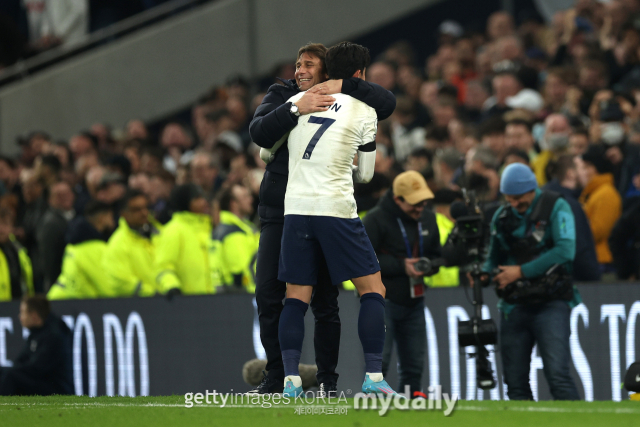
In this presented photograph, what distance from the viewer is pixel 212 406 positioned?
6.61 meters

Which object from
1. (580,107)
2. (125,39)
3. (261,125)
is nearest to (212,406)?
(261,125)

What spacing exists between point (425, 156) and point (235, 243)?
2365 mm

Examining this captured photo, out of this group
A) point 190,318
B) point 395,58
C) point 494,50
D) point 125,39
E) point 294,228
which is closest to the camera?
point 294,228

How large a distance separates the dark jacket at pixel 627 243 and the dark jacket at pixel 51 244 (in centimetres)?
616

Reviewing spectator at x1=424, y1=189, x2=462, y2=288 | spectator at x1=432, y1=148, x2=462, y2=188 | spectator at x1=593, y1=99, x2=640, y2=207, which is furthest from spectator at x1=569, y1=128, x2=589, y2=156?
spectator at x1=424, y1=189, x2=462, y2=288

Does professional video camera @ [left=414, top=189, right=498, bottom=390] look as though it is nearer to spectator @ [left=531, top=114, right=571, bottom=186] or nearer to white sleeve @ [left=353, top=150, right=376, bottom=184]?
white sleeve @ [left=353, top=150, right=376, bottom=184]

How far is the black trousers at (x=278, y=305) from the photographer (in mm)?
6855

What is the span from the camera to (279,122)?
6434mm

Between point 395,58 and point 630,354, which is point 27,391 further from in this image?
point 395,58

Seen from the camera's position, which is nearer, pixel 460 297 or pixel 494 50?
pixel 460 297

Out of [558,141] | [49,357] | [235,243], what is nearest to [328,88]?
[235,243]

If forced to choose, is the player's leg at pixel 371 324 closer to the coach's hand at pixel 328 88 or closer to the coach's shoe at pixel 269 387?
the coach's shoe at pixel 269 387

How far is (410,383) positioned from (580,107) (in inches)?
192

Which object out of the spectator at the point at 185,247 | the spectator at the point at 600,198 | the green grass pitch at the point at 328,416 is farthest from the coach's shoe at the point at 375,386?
the spectator at the point at 185,247
